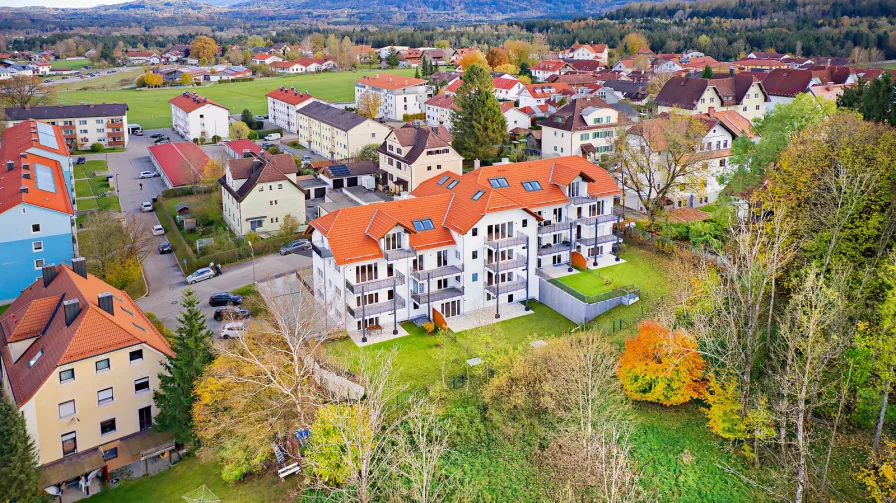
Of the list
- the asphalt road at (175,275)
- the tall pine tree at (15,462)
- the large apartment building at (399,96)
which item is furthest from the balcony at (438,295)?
the large apartment building at (399,96)

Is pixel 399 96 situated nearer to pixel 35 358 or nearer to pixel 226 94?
pixel 226 94

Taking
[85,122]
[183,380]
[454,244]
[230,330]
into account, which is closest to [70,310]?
[183,380]

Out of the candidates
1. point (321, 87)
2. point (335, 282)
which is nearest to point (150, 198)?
point (335, 282)

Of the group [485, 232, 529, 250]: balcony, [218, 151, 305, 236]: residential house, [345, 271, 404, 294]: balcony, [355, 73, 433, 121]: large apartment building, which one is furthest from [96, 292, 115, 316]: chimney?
[355, 73, 433, 121]: large apartment building

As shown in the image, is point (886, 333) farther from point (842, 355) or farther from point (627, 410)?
point (627, 410)

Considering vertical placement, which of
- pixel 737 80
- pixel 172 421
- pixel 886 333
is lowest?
pixel 172 421
